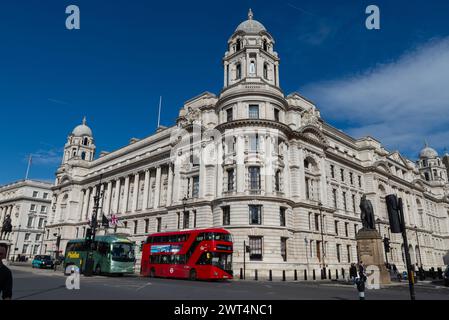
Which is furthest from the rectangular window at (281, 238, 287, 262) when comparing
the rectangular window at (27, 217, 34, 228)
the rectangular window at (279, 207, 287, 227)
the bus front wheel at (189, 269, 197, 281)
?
the rectangular window at (27, 217, 34, 228)

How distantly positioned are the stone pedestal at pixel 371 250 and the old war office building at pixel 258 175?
506 inches

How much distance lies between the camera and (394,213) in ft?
32.9

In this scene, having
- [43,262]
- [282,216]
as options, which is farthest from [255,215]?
[43,262]

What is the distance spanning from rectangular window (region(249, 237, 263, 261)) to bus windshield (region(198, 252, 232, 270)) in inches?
419

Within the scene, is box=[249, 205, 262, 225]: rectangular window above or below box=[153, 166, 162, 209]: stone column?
below

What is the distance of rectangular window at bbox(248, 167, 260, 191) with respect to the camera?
40625 mm

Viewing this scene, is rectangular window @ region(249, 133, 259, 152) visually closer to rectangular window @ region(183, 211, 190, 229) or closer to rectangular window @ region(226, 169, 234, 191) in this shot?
rectangular window @ region(226, 169, 234, 191)

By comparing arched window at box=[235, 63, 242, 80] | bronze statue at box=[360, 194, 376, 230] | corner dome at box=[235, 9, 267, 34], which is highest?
corner dome at box=[235, 9, 267, 34]

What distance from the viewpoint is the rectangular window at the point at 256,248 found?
125ft

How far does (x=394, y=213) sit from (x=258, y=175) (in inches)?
1216

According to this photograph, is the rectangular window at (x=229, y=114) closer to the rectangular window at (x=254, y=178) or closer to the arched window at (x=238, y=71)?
the arched window at (x=238, y=71)

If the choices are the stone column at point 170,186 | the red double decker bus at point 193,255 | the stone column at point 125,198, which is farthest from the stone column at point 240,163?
the stone column at point 125,198

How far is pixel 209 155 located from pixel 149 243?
633 inches

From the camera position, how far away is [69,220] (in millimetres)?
73875
